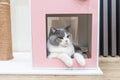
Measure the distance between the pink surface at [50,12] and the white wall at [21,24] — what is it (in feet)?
1.25

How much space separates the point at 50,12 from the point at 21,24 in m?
0.47

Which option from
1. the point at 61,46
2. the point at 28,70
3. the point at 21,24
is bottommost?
the point at 28,70

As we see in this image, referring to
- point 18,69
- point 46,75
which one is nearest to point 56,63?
point 46,75

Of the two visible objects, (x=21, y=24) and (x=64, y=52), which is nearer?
(x=64, y=52)

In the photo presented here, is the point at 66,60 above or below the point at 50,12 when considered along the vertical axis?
below

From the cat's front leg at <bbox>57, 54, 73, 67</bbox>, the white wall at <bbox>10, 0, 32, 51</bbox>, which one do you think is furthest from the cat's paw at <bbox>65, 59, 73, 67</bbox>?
the white wall at <bbox>10, 0, 32, 51</bbox>

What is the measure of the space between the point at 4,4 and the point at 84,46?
521mm

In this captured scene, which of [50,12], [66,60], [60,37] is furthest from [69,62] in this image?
[50,12]

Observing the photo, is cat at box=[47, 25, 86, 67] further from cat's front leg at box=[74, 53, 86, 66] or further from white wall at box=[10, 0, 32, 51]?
white wall at box=[10, 0, 32, 51]

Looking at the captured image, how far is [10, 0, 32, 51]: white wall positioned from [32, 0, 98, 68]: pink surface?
1.25 ft

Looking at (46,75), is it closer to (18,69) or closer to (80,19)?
(18,69)

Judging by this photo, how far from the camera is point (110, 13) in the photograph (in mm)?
1190

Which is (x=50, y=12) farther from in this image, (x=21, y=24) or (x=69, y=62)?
(x=21, y=24)

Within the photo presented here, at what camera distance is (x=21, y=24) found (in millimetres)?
1372
